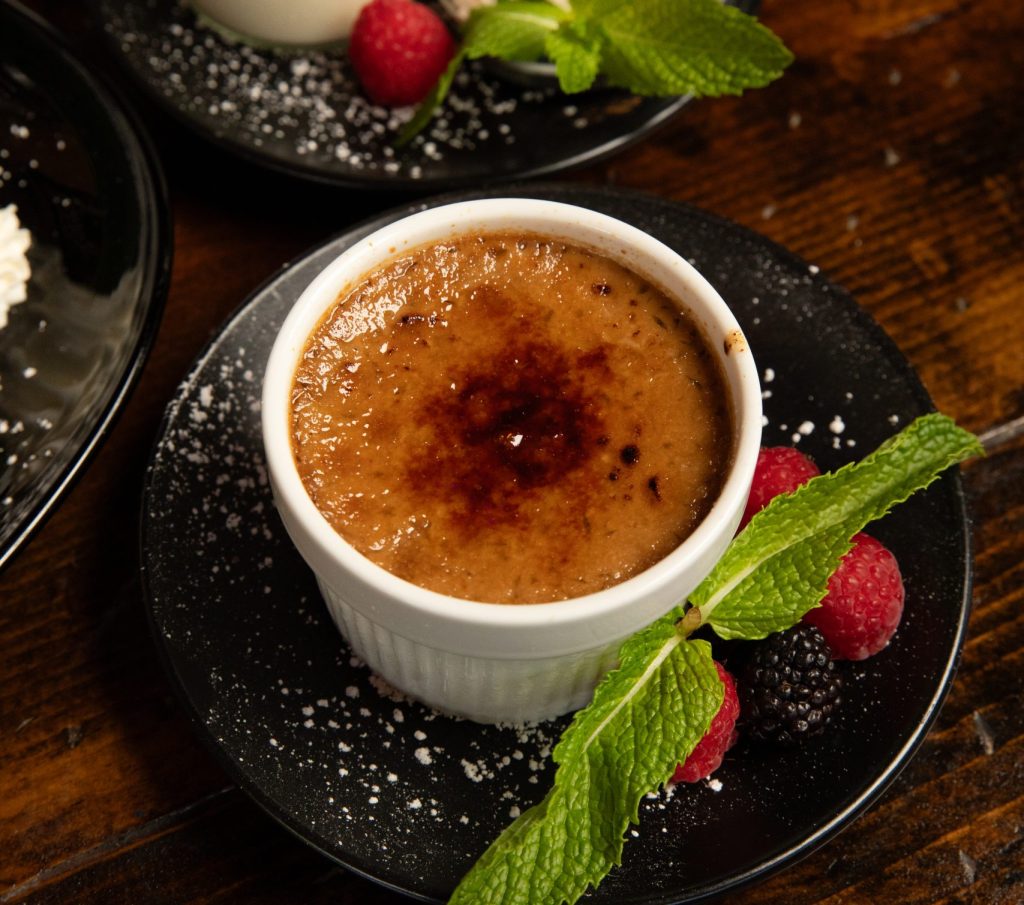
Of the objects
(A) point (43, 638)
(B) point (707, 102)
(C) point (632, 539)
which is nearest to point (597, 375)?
(C) point (632, 539)

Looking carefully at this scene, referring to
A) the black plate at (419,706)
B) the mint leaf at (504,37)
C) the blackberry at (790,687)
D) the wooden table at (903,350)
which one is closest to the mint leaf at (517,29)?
the mint leaf at (504,37)

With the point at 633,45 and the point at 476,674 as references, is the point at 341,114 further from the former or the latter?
the point at 476,674

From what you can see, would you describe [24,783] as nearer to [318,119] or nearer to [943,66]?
[318,119]

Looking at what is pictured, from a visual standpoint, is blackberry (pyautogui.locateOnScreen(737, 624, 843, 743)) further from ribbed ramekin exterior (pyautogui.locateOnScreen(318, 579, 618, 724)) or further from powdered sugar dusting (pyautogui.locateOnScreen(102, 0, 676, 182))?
powdered sugar dusting (pyautogui.locateOnScreen(102, 0, 676, 182))

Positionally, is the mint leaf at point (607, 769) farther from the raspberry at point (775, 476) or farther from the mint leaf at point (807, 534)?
the raspberry at point (775, 476)

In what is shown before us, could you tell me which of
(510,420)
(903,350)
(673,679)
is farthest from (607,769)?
(903,350)
